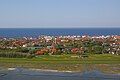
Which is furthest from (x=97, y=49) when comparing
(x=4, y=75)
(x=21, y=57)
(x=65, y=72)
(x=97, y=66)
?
(x=4, y=75)

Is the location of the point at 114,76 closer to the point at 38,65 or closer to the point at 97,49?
the point at 38,65

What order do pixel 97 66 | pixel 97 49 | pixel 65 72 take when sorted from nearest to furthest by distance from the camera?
pixel 65 72, pixel 97 66, pixel 97 49

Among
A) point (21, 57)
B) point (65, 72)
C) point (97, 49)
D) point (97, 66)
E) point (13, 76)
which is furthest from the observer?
point (97, 49)

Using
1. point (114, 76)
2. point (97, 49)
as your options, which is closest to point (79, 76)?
point (114, 76)

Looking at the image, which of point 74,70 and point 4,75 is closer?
point 4,75

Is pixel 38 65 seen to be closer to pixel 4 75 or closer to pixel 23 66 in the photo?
pixel 23 66

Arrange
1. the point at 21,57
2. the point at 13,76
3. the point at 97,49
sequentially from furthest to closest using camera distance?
the point at 97,49 < the point at 21,57 < the point at 13,76
